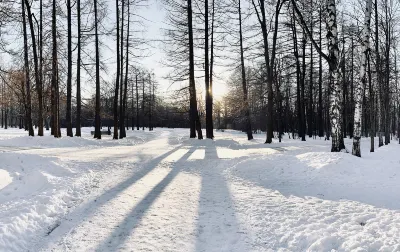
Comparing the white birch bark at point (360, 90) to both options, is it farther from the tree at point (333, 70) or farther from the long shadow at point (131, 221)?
the long shadow at point (131, 221)

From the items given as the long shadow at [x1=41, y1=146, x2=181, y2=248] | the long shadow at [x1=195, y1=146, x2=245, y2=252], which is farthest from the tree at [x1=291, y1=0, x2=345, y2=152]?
the long shadow at [x1=41, y1=146, x2=181, y2=248]

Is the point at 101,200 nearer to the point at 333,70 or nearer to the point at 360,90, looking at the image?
the point at 333,70

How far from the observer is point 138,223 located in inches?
202

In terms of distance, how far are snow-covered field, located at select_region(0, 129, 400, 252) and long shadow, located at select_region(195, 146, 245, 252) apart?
2 cm

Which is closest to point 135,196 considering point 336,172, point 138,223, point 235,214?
point 138,223

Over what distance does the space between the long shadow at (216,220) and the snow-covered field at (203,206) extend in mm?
16

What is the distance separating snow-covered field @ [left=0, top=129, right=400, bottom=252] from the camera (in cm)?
430

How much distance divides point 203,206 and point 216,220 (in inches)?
34.9

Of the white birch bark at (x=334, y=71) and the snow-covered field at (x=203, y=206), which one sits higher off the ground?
the white birch bark at (x=334, y=71)

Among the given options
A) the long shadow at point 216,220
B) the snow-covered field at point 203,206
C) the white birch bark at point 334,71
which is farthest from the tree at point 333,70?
Answer: the long shadow at point 216,220

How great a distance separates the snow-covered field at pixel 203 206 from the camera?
4.30m

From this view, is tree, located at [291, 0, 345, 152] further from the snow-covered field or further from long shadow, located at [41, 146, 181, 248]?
long shadow, located at [41, 146, 181, 248]

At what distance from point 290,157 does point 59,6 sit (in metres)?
18.3

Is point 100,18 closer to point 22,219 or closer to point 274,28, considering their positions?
point 274,28
